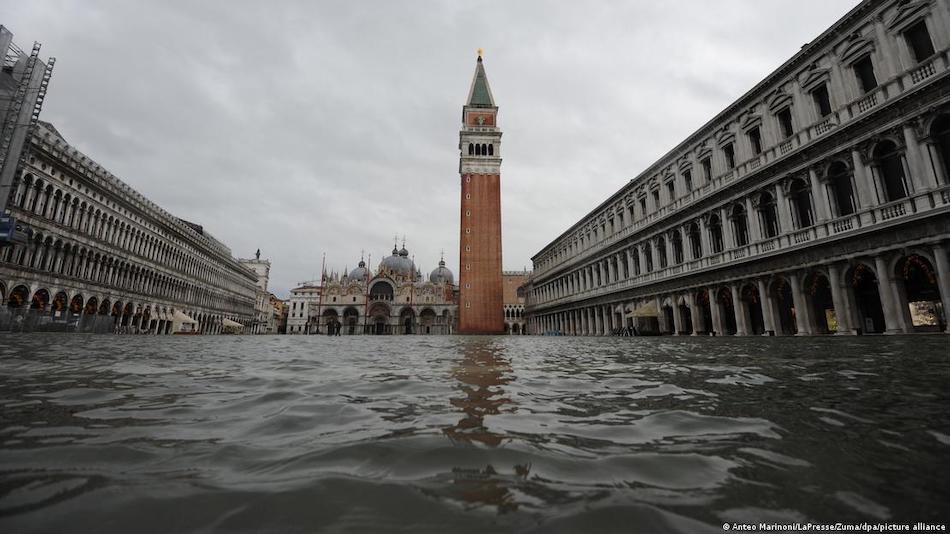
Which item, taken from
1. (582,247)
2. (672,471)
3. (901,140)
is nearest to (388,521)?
(672,471)

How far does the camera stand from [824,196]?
17.0 meters

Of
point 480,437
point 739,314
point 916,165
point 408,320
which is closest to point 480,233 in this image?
point 408,320

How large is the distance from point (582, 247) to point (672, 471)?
133ft

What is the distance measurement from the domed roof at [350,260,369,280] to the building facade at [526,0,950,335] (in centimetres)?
6938

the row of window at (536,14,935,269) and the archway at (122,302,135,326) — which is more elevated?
the row of window at (536,14,935,269)

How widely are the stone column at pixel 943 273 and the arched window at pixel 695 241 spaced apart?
1152 cm

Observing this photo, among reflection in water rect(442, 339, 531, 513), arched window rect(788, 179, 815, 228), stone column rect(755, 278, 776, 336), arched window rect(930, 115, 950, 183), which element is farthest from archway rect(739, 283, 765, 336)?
reflection in water rect(442, 339, 531, 513)

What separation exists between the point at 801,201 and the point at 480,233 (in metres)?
39.1

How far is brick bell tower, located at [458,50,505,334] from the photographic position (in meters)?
53.6

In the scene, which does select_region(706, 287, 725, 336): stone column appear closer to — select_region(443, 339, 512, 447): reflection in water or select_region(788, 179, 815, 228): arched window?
select_region(788, 179, 815, 228): arched window

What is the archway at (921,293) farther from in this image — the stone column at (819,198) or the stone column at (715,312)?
the stone column at (715,312)

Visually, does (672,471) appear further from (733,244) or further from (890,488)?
(733,244)

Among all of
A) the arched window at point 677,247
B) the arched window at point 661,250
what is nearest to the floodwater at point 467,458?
the arched window at point 677,247

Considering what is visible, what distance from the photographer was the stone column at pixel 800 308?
1764 cm
